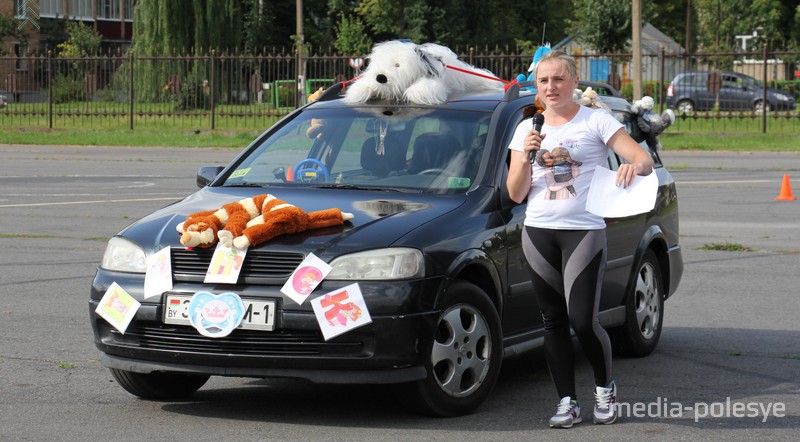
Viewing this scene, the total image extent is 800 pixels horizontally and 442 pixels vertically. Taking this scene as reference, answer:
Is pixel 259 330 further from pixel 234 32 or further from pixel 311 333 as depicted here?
pixel 234 32

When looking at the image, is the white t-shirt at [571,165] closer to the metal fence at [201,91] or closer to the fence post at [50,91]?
the metal fence at [201,91]

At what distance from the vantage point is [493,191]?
6.66 meters

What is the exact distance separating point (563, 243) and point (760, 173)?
18.7m

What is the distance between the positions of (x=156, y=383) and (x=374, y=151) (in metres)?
1.72

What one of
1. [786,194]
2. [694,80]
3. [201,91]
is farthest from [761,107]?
[786,194]

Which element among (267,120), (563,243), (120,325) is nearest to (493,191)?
(563,243)

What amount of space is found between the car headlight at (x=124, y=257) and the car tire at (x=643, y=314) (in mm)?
3036

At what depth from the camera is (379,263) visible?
5.80 meters

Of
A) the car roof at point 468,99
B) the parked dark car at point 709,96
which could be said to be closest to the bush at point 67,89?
the parked dark car at point 709,96

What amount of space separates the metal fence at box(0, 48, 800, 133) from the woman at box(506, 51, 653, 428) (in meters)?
29.3

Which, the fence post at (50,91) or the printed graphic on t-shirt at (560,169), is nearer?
the printed graphic on t-shirt at (560,169)

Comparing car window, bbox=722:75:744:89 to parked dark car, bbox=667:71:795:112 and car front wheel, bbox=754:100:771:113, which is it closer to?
parked dark car, bbox=667:71:795:112

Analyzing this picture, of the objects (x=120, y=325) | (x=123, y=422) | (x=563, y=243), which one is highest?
(x=563, y=243)

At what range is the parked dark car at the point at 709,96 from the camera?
1452 inches
